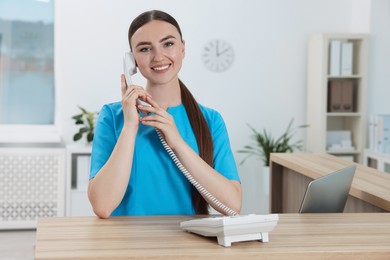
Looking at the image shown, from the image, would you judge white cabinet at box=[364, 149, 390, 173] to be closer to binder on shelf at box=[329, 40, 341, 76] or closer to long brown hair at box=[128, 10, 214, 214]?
binder on shelf at box=[329, 40, 341, 76]

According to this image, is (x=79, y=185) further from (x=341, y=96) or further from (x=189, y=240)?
(x=189, y=240)

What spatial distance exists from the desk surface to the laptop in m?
0.14

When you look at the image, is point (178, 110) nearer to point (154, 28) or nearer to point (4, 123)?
point (154, 28)

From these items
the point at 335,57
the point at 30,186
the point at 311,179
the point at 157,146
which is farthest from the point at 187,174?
the point at 335,57

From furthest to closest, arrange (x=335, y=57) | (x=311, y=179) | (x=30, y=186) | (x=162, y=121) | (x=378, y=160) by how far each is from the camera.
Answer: (x=335, y=57) → (x=30, y=186) → (x=378, y=160) → (x=311, y=179) → (x=162, y=121)

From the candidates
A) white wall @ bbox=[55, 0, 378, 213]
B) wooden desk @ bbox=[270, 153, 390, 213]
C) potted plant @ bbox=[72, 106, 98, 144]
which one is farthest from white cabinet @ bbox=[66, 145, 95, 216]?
wooden desk @ bbox=[270, 153, 390, 213]

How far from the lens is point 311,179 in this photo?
8.63 feet

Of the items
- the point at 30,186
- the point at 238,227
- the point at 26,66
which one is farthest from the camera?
the point at 26,66

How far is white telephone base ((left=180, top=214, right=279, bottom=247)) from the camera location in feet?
4.31

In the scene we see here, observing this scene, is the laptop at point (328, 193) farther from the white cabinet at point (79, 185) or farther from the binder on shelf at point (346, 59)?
the binder on shelf at point (346, 59)

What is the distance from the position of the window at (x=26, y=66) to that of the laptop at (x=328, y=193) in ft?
13.0

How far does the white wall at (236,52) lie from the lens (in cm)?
541

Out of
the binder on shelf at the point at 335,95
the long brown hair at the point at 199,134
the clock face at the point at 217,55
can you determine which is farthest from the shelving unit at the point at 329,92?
the long brown hair at the point at 199,134

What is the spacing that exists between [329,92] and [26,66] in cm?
266
